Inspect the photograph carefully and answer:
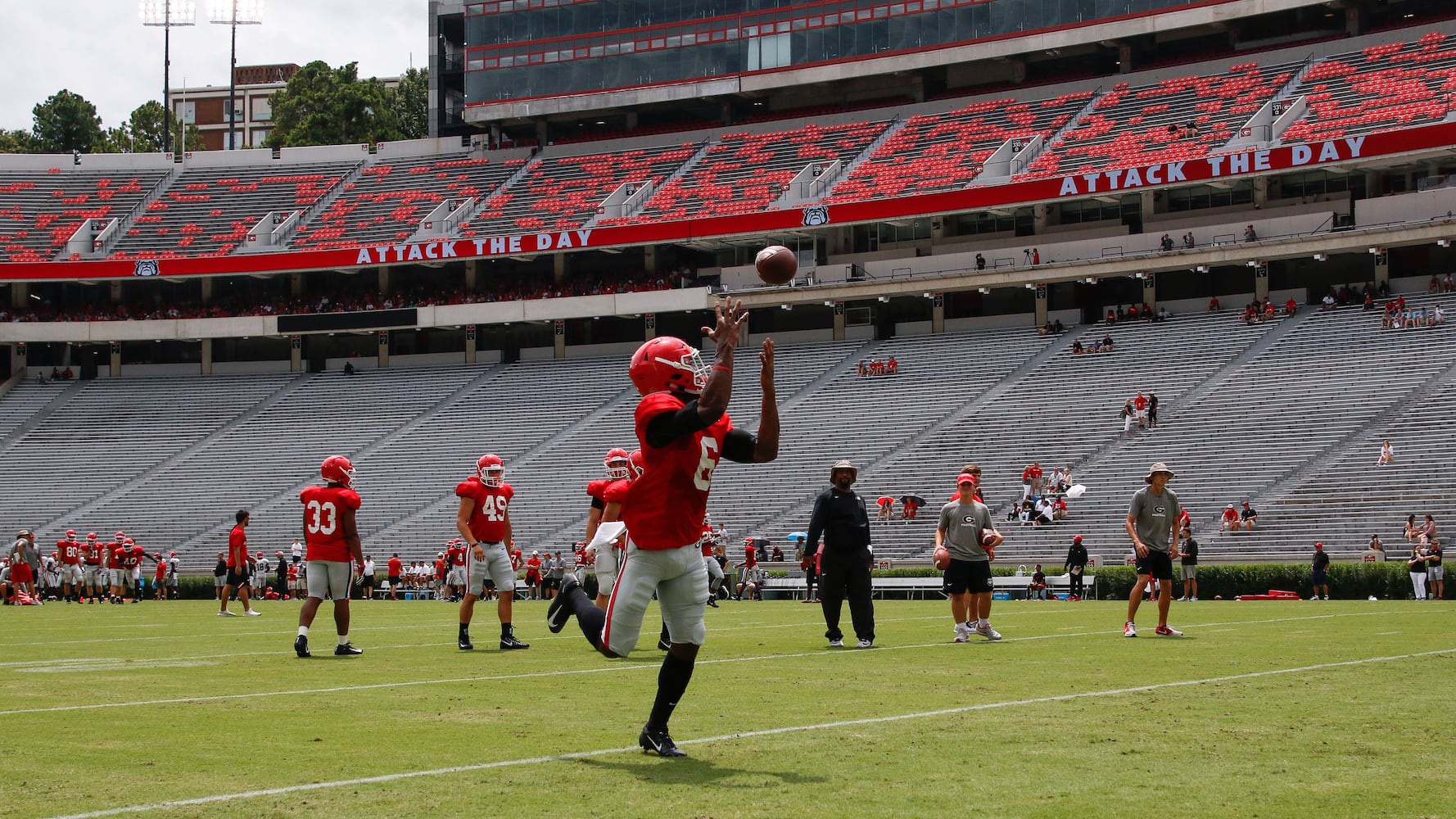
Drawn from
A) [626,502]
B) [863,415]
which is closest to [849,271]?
[863,415]

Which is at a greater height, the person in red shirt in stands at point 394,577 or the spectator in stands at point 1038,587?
the spectator in stands at point 1038,587

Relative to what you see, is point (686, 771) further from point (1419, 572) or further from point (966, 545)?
point (1419, 572)

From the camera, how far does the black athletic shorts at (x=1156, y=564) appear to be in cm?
1672

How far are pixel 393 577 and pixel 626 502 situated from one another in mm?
35760

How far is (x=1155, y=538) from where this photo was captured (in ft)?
55.3

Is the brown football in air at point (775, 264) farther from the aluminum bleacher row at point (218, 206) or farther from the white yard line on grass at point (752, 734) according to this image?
the aluminum bleacher row at point (218, 206)

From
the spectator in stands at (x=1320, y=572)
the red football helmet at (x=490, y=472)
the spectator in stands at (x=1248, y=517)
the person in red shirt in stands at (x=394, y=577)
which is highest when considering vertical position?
the red football helmet at (x=490, y=472)

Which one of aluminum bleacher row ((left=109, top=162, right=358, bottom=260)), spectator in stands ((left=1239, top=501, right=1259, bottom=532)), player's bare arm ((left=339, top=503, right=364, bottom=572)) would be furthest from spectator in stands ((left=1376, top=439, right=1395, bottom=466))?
aluminum bleacher row ((left=109, top=162, right=358, bottom=260))

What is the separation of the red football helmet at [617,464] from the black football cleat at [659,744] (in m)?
7.66

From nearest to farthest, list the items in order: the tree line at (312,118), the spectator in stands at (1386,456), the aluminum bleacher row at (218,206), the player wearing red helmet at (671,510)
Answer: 1. the player wearing red helmet at (671,510)
2. the spectator in stands at (1386,456)
3. the aluminum bleacher row at (218,206)
4. the tree line at (312,118)

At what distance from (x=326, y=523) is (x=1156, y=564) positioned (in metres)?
8.85

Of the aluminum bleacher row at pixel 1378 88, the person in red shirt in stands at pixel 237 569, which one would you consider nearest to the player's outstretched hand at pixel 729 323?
the person in red shirt in stands at pixel 237 569

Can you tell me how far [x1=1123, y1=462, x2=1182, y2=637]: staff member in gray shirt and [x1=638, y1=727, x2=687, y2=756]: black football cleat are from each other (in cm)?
991

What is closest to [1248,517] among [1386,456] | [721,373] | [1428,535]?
[1386,456]
